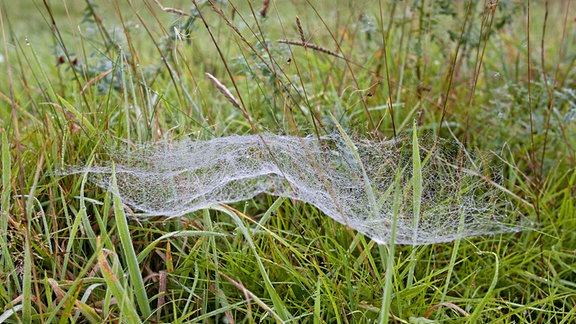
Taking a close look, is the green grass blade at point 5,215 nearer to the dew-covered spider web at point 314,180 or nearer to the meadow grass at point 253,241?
the meadow grass at point 253,241

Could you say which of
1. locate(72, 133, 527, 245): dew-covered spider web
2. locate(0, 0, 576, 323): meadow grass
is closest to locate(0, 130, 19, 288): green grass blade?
locate(0, 0, 576, 323): meadow grass

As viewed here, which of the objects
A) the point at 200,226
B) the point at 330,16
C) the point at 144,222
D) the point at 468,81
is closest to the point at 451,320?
the point at 200,226

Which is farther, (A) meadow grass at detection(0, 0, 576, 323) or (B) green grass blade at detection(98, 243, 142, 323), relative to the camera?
(A) meadow grass at detection(0, 0, 576, 323)

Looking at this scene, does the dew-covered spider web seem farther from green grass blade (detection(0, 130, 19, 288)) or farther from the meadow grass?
green grass blade (detection(0, 130, 19, 288))

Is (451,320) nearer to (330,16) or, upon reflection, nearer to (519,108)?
(519,108)

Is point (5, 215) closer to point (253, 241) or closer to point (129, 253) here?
point (129, 253)

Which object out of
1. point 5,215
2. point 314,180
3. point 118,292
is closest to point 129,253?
point 118,292

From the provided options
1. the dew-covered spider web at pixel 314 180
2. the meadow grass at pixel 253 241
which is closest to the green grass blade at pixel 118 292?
the meadow grass at pixel 253 241
